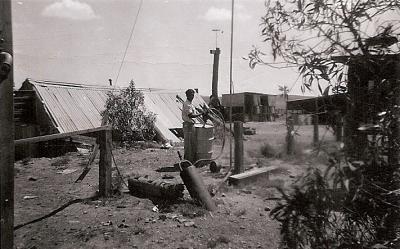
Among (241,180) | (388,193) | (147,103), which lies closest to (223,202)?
(241,180)

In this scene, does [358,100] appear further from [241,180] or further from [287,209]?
[241,180]

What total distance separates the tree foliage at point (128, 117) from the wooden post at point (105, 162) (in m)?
7.34

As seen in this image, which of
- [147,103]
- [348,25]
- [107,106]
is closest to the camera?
[348,25]

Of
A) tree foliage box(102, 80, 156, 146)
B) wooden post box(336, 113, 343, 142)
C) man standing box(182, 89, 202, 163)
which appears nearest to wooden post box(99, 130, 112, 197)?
man standing box(182, 89, 202, 163)

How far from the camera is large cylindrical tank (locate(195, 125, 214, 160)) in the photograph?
28.9 feet

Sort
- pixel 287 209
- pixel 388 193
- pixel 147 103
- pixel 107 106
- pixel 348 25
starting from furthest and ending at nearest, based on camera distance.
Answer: pixel 147 103 < pixel 107 106 < pixel 348 25 < pixel 388 193 < pixel 287 209

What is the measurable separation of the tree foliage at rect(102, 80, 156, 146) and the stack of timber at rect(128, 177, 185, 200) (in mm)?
7254

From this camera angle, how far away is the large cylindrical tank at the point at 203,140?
8820 mm

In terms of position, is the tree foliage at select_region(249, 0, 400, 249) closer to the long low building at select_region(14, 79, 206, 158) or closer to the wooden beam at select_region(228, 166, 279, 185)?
the wooden beam at select_region(228, 166, 279, 185)

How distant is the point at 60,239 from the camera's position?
457cm

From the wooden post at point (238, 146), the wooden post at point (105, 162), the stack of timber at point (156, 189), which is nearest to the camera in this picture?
the stack of timber at point (156, 189)

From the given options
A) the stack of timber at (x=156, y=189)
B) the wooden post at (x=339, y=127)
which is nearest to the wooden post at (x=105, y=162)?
the stack of timber at (x=156, y=189)

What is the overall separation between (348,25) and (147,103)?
48.0ft

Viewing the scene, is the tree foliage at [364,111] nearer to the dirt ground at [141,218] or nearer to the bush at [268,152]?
the dirt ground at [141,218]
